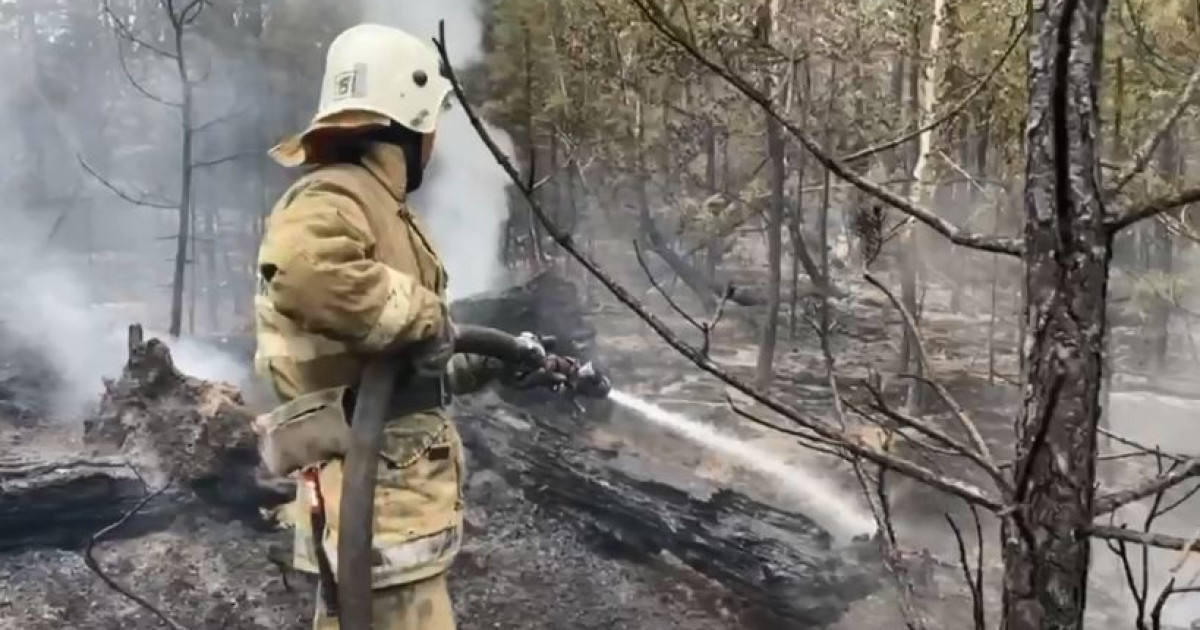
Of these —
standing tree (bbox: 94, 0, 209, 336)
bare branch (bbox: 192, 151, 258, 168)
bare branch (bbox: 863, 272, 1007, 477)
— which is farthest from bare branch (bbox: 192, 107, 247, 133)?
bare branch (bbox: 863, 272, 1007, 477)

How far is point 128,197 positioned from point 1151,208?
432 centimetres

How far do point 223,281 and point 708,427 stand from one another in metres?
2.06

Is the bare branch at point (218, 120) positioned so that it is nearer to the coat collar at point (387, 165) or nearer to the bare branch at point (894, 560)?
the coat collar at point (387, 165)

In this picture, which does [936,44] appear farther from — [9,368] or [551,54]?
[9,368]

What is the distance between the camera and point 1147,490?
69 cm

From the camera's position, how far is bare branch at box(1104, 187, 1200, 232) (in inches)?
25.0

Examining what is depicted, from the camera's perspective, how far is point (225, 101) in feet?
14.8

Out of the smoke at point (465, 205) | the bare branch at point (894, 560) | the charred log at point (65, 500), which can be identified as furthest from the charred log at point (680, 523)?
the bare branch at point (894, 560)

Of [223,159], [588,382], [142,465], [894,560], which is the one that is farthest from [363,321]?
[223,159]

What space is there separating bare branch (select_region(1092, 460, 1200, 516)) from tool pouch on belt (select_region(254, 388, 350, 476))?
1.19 metres

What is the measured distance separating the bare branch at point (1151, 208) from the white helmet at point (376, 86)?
4.23ft

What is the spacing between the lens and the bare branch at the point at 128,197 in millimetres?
4176

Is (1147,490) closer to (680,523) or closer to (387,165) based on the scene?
(387,165)

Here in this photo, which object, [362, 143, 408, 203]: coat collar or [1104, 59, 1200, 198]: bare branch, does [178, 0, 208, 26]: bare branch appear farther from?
[1104, 59, 1200, 198]: bare branch
